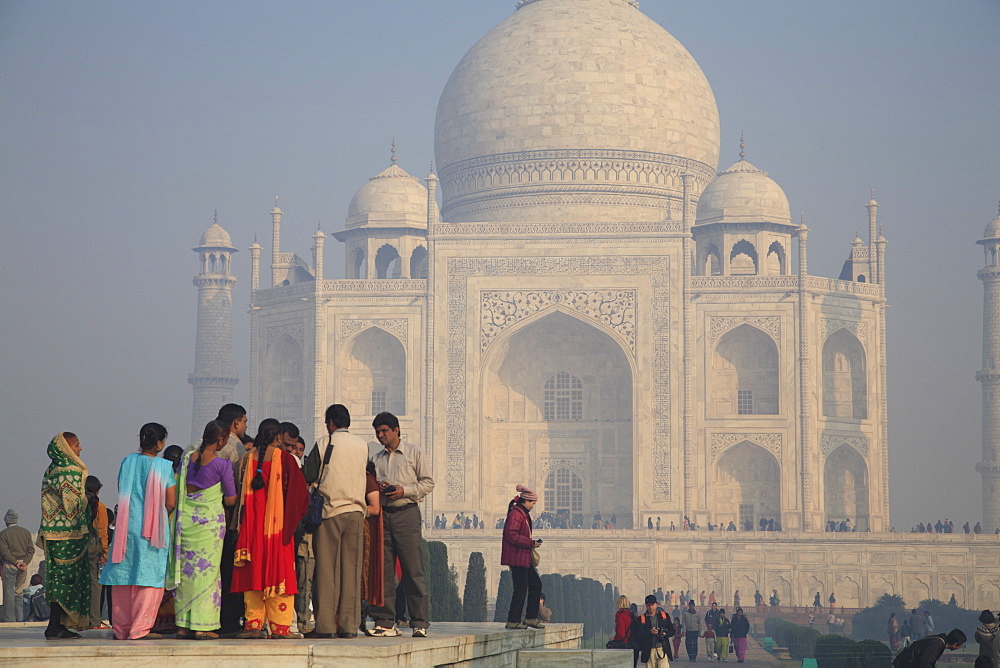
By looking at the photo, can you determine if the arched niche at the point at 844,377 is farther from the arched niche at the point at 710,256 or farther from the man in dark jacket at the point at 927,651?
the man in dark jacket at the point at 927,651

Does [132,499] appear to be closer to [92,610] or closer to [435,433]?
[92,610]

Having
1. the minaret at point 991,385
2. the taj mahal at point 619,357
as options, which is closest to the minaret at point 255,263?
the taj mahal at point 619,357

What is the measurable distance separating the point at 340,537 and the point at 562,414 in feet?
79.1

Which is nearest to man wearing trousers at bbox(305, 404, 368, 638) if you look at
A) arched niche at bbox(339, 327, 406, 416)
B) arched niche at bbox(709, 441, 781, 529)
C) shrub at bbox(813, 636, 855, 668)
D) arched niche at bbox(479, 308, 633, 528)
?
shrub at bbox(813, 636, 855, 668)

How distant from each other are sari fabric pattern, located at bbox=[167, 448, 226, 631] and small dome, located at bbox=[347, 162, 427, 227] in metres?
25.8

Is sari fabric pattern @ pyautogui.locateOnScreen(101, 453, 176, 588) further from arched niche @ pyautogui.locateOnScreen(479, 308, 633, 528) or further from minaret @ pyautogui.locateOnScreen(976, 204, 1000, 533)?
minaret @ pyautogui.locateOnScreen(976, 204, 1000, 533)

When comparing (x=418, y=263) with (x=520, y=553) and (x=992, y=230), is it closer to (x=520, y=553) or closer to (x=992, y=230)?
(x=992, y=230)

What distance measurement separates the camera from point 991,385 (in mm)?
32688

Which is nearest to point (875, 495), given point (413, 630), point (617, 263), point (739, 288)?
point (739, 288)

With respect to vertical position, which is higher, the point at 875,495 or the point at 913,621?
the point at 875,495

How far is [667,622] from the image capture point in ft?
38.8

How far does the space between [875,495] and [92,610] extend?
23967mm

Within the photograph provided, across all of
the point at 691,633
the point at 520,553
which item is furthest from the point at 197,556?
the point at 691,633

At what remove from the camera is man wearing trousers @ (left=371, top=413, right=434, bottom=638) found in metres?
7.37
